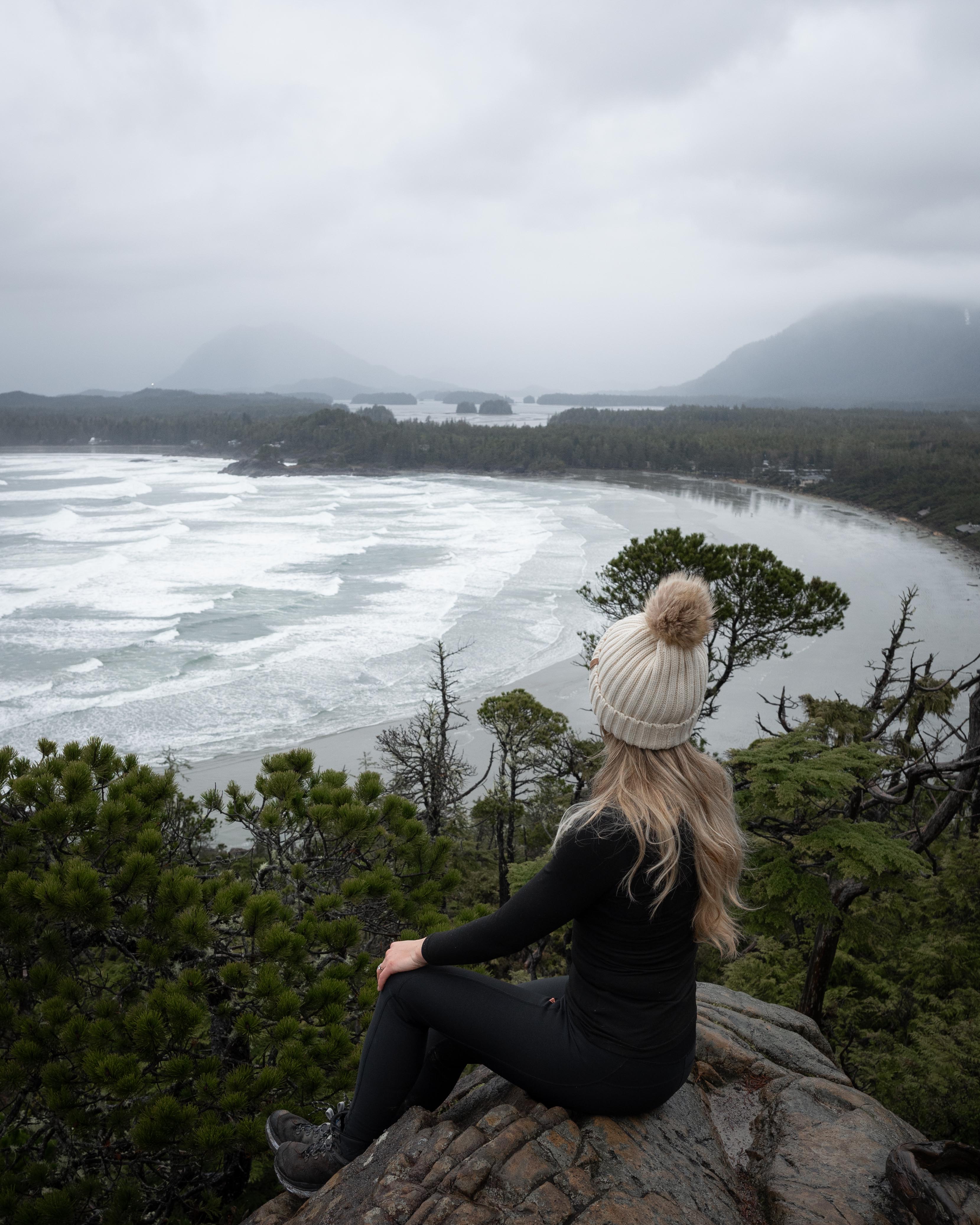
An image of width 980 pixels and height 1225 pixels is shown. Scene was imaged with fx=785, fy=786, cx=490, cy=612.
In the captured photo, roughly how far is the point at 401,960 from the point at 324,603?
997 inches

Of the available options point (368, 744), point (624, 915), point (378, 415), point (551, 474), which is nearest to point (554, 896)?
point (624, 915)

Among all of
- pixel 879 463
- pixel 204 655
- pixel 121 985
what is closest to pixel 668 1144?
pixel 121 985

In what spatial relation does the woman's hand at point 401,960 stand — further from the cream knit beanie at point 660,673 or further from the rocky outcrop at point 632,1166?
the cream knit beanie at point 660,673

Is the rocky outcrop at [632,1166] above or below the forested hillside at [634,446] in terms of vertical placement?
below

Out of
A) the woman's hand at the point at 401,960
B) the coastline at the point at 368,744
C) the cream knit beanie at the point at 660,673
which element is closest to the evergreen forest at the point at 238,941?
the woman's hand at the point at 401,960

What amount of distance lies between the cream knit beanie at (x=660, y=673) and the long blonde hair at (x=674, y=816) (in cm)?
6

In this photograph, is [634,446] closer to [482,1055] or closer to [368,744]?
[368,744]

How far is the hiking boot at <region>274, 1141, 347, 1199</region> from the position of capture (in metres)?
2.53

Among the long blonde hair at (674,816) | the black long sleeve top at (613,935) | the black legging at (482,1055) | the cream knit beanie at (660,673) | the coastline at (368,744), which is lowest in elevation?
the coastline at (368,744)

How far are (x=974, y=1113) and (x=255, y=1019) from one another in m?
3.66

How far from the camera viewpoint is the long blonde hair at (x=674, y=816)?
1.95 m

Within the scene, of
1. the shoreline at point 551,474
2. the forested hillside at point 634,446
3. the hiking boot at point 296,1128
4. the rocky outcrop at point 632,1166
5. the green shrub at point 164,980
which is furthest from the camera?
the forested hillside at point 634,446

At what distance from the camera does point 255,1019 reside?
3.16 m

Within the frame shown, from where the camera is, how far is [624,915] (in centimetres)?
203
